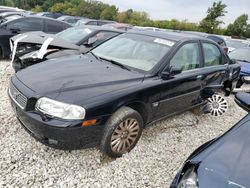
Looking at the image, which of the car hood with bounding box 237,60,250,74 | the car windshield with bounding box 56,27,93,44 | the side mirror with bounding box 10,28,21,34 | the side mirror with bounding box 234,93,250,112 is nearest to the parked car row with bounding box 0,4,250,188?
the side mirror with bounding box 234,93,250,112

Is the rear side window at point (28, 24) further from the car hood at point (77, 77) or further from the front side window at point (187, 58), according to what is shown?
the front side window at point (187, 58)

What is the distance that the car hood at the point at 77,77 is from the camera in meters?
2.75

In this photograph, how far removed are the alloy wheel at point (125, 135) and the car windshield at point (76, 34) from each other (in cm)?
334

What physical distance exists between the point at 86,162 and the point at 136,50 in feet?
5.97

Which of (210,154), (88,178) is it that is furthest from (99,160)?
(210,154)

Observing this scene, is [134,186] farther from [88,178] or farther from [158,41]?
[158,41]

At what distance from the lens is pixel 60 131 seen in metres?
2.50

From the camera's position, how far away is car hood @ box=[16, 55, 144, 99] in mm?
2747

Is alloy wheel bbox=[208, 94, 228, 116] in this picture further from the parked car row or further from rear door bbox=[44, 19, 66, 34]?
rear door bbox=[44, 19, 66, 34]

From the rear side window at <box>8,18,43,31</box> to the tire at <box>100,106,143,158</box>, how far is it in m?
5.75

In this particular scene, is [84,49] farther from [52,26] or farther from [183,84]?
[52,26]

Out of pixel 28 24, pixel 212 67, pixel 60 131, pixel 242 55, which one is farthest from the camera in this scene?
pixel 242 55

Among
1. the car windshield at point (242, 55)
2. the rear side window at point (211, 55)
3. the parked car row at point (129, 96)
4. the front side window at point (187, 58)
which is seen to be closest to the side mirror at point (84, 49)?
the parked car row at point (129, 96)

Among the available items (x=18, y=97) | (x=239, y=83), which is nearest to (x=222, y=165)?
(x=18, y=97)
